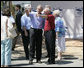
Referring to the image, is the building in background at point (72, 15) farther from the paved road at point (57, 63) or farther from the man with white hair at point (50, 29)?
the man with white hair at point (50, 29)

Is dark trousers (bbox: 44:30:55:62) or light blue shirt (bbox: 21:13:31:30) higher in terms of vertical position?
light blue shirt (bbox: 21:13:31:30)

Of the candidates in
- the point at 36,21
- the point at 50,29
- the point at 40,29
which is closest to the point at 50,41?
the point at 50,29

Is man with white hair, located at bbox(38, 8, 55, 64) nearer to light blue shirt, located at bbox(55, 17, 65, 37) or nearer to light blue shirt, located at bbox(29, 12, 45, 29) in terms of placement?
light blue shirt, located at bbox(29, 12, 45, 29)

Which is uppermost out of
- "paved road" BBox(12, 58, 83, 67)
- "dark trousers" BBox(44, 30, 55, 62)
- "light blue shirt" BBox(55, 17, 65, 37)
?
"light blue shirt" BBox(55, 17, 65, 37)

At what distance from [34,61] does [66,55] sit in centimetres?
223

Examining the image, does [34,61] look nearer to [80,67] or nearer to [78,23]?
[80,67]

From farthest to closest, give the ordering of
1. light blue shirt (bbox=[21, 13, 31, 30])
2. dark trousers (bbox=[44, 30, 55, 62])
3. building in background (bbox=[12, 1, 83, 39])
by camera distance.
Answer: building in background (bbox=[12, 1, 83, 39]), light blue shirt (bbox=[21, 13, 31, 30]), dark trousers (bbox=[44, 30, 55, 62])

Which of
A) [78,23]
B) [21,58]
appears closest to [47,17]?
[21,58]

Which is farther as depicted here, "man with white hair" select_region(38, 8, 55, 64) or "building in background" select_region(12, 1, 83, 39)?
"building in background" select_region(12, 1, 83, 39)

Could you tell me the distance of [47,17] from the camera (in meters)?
10.4

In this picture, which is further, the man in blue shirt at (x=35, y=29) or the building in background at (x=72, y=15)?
the building in background at (x=72, y=15)

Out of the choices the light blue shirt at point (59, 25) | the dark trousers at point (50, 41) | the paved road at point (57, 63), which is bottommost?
the paved road at point (57, 63)

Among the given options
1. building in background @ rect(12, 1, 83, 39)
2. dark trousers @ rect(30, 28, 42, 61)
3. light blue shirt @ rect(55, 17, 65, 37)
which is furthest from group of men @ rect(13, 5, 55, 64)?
building in background @ rect(12, 1, 83, 39)

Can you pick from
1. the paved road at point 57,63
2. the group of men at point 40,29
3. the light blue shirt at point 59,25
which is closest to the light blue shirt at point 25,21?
the group of men at point 40,29
